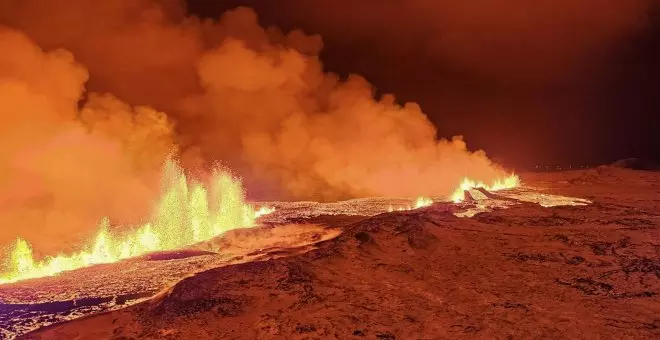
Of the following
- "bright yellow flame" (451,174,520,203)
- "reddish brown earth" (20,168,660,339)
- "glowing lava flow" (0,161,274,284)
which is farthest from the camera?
"bright yellow flame" (451,174,520,203)

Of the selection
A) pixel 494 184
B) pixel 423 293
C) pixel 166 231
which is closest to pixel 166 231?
pixel 166 231

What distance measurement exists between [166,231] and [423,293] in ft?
63.3

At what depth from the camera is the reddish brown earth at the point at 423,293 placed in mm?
12305

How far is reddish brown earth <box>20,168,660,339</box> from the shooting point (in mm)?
12305

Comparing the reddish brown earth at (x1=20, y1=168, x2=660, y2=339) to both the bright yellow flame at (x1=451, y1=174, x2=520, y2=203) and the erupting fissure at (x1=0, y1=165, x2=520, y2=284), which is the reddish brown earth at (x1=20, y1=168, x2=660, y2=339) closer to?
the erupting fissure at (x1=0, y1=165, x2=520, y2=284)

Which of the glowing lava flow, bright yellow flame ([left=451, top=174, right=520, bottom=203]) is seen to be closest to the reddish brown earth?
the glowing lava flow

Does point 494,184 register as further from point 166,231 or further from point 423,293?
point 423,293

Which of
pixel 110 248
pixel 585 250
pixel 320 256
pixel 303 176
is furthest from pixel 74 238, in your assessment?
pixel 303 176

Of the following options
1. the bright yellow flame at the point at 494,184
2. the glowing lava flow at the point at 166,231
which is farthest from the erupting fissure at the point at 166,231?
the bright yellow flame at the point at 494,184

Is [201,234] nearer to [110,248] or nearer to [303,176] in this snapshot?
[110,248]

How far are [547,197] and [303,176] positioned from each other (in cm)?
2957

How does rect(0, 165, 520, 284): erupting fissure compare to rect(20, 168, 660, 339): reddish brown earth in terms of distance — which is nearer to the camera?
rect(20, 168, 660, 339): reddish brown earth

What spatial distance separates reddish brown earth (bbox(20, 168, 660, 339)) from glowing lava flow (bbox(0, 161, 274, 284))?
8.97 m

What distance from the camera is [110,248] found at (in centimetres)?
2527
